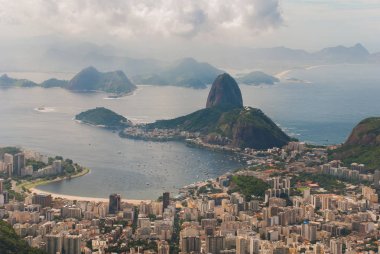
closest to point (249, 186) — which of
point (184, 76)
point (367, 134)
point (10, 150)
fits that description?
point (367, 134)

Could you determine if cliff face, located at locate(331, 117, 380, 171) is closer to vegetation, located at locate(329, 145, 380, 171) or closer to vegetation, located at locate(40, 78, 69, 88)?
vegetation, located at locate(329, 145, 380, 171)

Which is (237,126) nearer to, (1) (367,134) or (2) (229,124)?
(2) (229,124)

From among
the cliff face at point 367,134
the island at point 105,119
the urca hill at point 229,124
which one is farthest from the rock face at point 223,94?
the cliff face at point 367,134

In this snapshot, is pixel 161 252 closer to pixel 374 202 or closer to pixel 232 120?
pixel 374 202

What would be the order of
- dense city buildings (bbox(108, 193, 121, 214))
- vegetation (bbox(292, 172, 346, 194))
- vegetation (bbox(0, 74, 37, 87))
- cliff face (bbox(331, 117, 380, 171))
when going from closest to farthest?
dense city buildings (bbox(108, 193, 121, 214)) → vegetation (bbox(292, 172, 346, 194)) → cliff face (bbox(331, 117, 380, 171)) → vegetation (bbox(0, 74, 37, 87))

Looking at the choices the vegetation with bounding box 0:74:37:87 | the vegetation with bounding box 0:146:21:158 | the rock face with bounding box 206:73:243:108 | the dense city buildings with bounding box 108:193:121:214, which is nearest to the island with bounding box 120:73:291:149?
the rock face with bounding box 206:73:243:108

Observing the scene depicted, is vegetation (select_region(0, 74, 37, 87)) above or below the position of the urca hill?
above
